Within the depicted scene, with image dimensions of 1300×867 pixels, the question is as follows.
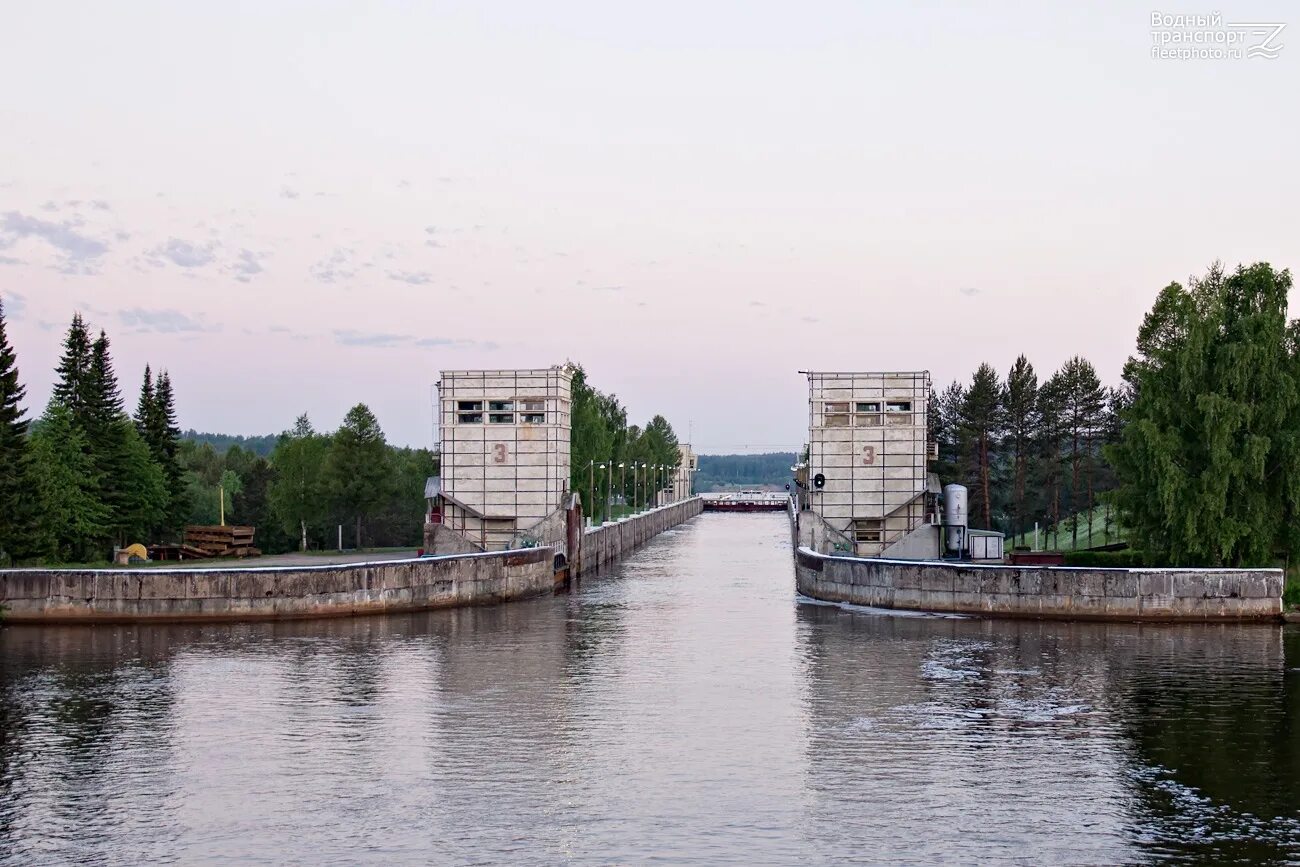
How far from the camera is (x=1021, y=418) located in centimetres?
12050

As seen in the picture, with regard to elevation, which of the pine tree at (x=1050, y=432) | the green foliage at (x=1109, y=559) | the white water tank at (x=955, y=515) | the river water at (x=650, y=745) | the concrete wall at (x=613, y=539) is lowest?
the river water at (x=650, y=745)

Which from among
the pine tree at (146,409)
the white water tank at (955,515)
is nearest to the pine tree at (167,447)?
the pine tree at (146,409)

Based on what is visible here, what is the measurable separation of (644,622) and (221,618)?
2162cm

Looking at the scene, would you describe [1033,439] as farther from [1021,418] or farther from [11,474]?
[11,474]

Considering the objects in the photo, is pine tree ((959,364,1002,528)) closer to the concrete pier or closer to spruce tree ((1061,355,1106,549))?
spruce tree ((1061,355,1106,549))

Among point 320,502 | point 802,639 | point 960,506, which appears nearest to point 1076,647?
point 802,639

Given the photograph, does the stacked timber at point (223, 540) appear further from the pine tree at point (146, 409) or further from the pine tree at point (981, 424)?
the pine tree at point (981, 424)

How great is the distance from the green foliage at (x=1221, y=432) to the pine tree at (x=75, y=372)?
74.7m

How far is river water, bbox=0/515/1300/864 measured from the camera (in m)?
31.0

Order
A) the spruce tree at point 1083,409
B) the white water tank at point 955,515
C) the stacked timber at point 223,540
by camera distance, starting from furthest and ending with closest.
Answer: the spruce tree at point 1083,409 < the stacked timber at point 223,540 < the white water tank at point 955,515

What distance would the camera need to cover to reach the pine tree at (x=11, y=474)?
79.6 metres

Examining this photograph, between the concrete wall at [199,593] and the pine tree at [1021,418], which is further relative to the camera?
the pine tree at [1021,418]

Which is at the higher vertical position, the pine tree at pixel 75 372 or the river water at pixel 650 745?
the pine tree at pixel 75 372

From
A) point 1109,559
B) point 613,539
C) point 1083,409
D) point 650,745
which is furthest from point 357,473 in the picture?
point 650,745
